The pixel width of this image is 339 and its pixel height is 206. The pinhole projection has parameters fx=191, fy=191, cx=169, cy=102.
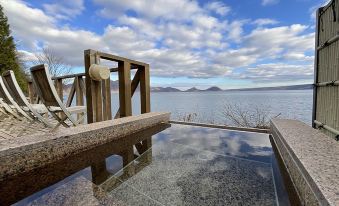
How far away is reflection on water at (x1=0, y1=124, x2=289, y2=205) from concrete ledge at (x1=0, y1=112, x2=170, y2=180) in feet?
0.23

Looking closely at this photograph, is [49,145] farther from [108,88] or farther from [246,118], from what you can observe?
[246,118]

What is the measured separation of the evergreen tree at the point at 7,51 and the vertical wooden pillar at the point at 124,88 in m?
15.3

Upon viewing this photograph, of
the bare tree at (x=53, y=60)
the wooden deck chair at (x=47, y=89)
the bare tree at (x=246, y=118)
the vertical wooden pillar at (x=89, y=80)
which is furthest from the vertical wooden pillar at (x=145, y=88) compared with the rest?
the bare tree at (x=53, y=60)

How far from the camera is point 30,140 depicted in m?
1.68

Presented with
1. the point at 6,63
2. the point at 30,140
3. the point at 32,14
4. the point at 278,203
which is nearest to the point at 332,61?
the point at 278,203

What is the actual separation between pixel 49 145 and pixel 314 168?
2028 mm

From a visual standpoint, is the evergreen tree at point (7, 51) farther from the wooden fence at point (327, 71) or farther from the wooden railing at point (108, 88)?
the wooden fence at point (327, 71)

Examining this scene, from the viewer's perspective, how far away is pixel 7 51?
14.7m

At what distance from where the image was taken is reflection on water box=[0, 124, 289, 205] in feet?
4.13

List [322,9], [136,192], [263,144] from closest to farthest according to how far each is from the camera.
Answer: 1. [136,192]
2. [263,144]
3. [322,9]

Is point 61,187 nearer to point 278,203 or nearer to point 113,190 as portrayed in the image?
point 113,190

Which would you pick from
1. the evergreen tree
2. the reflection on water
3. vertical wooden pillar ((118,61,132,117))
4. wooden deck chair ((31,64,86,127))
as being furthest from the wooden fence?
the evergreen tree

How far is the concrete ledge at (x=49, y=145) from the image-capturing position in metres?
1.48

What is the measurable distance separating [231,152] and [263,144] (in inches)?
21.7
